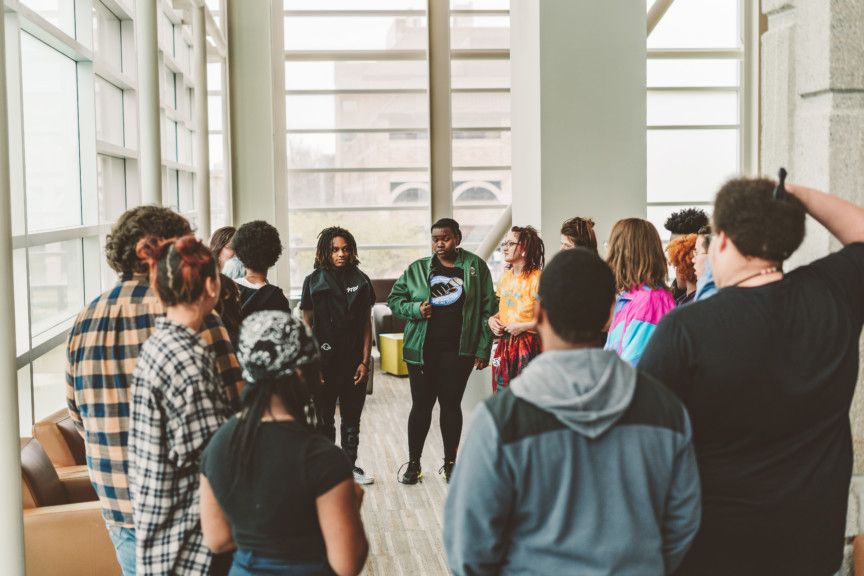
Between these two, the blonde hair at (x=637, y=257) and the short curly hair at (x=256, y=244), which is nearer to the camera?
the blonde hair at (x=637, y=257)

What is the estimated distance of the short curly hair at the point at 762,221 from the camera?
1.89 m

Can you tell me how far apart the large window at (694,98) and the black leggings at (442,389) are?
21.4ft

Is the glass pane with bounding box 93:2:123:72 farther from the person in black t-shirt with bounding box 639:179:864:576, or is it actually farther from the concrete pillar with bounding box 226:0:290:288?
the concrete pillar with bounding box 226:0:290:288

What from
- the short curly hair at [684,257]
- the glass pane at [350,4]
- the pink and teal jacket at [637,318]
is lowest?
the pink and teal jacket at [637,318]

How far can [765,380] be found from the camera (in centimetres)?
188

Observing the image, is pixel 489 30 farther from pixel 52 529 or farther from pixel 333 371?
pixel 52 529

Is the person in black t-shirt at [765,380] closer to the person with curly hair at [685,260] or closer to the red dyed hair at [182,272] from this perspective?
the red dyed hair at [182,272]

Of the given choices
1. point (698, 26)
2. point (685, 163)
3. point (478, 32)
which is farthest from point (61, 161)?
point (698, 26)

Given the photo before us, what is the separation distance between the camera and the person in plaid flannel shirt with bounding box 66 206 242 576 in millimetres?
2254

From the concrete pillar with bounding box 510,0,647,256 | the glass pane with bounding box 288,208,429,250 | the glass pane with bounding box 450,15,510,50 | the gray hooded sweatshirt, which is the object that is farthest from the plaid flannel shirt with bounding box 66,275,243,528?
the glass pane with bounding box 450,15,510,50

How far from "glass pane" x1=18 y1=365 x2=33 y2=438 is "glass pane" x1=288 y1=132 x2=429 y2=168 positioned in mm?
7837

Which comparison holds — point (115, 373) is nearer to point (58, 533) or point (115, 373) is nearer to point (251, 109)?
point (58, 533)

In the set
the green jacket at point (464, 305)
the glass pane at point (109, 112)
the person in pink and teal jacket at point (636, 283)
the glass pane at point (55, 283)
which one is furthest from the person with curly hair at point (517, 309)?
the glass pane at point (109, 112)

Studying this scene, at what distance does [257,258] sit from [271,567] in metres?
2.51
